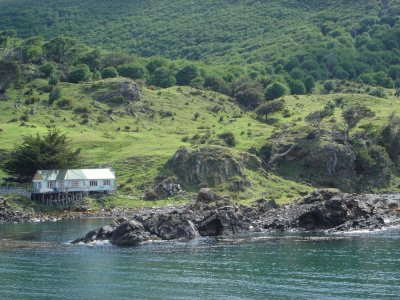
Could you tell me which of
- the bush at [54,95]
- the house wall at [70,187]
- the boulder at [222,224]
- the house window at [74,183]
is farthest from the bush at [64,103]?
the boulder at [222,224]

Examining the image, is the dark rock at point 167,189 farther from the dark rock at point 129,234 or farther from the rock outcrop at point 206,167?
the dark rock at point 129,234

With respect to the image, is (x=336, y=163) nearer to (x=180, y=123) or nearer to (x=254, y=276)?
(x=180, y=123)

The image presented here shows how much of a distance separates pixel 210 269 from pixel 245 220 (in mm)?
32130

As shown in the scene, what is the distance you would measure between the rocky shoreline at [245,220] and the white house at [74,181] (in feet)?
102

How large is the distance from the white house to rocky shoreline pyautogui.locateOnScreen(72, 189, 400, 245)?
31018mm

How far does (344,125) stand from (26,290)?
11618 centimetres

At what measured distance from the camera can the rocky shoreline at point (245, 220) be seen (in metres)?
97.7

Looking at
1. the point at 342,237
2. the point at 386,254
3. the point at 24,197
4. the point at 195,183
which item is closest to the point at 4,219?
the point at 24,197

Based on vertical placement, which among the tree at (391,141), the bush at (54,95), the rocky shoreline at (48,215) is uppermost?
the bush at (54,95)

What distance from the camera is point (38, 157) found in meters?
139

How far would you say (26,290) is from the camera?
68.2 meters

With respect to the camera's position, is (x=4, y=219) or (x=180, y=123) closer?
(x=4, y=219)

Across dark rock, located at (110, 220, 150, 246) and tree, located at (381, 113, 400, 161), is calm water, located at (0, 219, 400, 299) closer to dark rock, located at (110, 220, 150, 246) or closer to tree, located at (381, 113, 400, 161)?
dark rock, located at (110, 220, 150, 246)

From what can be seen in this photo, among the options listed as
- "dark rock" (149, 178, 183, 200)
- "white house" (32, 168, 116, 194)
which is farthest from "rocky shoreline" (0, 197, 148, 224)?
"dark rock" (149, 178, 183, 200)
